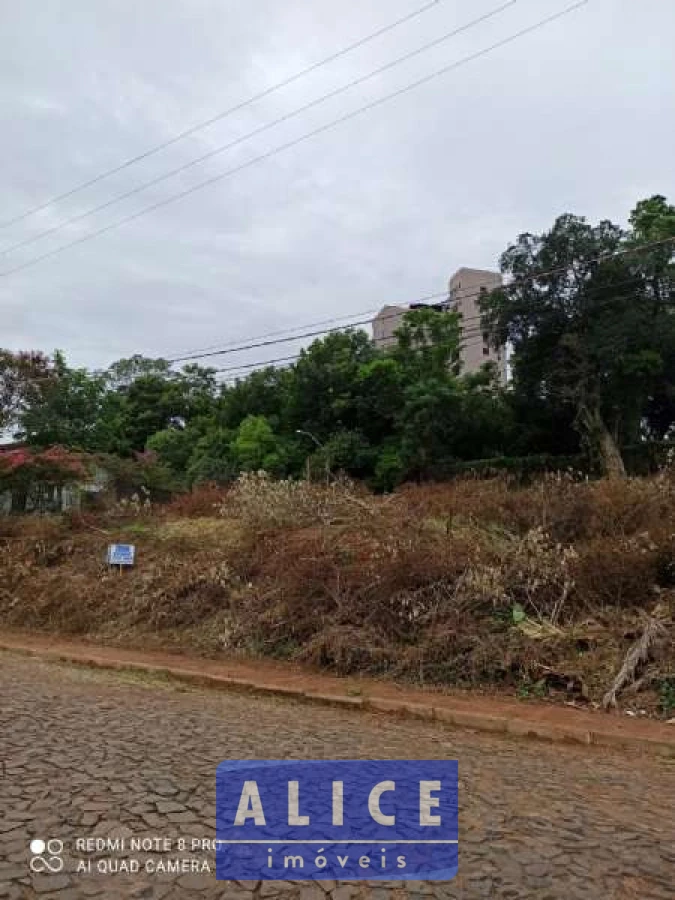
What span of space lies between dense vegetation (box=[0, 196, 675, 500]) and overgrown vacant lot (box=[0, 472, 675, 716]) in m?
13.0

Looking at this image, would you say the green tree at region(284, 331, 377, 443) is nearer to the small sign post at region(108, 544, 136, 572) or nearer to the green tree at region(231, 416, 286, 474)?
the green tree at region(231, 416, 286, 474)

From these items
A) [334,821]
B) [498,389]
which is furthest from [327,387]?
[334,821]

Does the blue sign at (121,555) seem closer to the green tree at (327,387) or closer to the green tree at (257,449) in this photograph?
the green tree at (257,449)

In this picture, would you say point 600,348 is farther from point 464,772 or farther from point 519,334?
point 464,772

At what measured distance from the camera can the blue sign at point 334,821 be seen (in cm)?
350

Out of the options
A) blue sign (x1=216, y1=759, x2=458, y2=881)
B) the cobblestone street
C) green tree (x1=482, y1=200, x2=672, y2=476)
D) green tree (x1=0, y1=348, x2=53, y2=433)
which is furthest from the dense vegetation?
blue sign (x1=216, y1=759, x2=458, y2=881)

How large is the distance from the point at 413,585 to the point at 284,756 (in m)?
4.26

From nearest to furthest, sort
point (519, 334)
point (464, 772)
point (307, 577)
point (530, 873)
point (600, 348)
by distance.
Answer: point (530, 873), point (464, 772), point (307, 577), point (600, 348), point (519, 334)

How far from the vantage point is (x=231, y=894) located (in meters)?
3.21

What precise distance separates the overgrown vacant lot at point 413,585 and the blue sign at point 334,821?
3.34m

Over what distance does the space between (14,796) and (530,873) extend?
293 centimetres

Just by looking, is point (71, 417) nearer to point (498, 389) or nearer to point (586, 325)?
point (498, 389)

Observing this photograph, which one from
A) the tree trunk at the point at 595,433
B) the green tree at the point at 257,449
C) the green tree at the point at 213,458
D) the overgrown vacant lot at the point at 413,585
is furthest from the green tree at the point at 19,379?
the tree trunk at the point at 595,433

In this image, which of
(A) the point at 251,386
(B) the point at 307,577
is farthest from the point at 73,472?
(A) the point at 251,386
